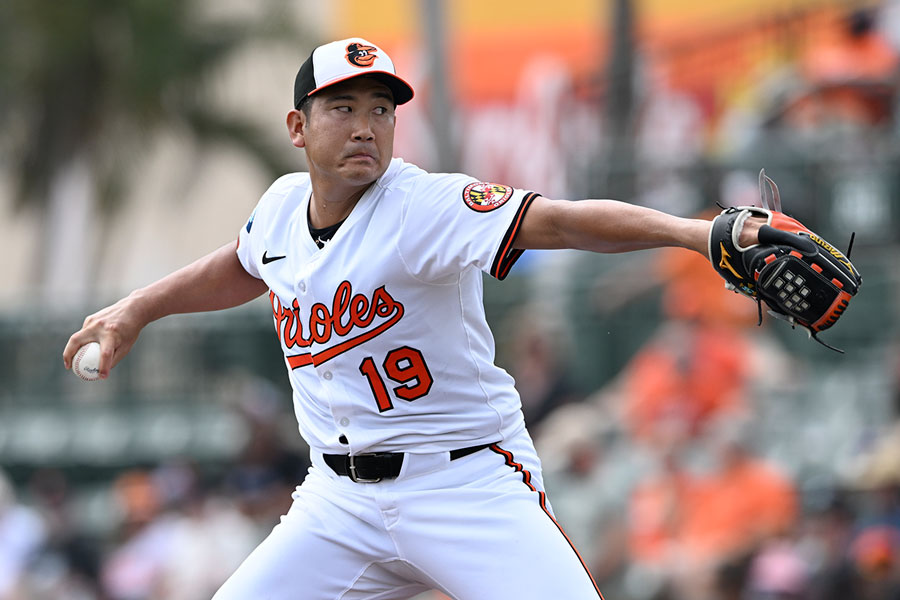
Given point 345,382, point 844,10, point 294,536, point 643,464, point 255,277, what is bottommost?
point 643,464

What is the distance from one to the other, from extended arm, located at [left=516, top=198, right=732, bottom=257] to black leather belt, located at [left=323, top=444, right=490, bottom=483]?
2.24ft

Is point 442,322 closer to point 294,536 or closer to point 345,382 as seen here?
point 345,382

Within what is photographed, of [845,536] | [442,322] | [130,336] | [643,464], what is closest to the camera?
[442,322]

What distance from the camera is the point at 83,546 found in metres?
10.9

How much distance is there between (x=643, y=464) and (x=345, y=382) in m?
5.01

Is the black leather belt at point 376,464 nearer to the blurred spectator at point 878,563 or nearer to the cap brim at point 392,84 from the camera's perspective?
the cap brim at point 392,84

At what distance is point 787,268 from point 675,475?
16.3ft

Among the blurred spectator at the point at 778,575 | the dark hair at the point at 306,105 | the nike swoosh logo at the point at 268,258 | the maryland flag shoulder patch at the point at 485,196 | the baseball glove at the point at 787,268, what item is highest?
the dark hair at the point at 306,105

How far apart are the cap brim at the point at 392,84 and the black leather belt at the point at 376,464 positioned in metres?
1.03

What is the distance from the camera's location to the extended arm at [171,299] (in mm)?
4355

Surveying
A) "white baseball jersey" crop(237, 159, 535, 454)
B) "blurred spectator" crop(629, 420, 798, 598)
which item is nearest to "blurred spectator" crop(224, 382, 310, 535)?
"blurred spectator" crop(629, 420, 798, 598)

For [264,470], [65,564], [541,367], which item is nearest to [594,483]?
[541,367]

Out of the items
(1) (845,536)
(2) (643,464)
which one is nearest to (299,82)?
(1) (845,536)

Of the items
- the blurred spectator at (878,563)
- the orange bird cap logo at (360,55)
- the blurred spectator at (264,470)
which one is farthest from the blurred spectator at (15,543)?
the orange bird cap logo at (360,55)
